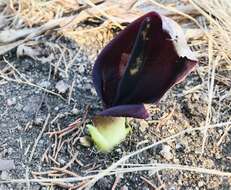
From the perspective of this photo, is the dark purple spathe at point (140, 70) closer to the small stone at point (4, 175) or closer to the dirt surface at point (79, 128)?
the dirt surface at point (79, 128)

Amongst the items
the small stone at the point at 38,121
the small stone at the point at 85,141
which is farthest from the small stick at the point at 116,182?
the small stone at the point at 38,121

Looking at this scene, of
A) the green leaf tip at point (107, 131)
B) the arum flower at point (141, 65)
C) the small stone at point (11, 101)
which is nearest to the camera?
the arum flower at point (141, 65)

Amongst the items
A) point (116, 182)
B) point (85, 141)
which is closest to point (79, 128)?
point (85, 141)

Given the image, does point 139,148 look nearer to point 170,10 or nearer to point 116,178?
point 116,178

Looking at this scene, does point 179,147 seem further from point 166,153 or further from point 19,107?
point 19,107

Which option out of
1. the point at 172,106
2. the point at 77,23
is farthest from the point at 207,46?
the point at 77,23
